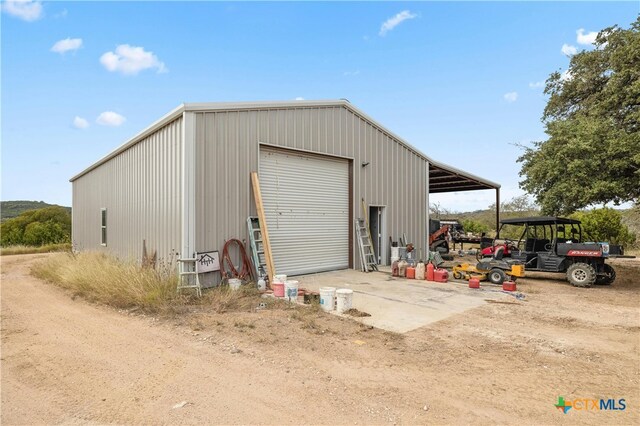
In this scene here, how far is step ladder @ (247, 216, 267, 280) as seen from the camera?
29.2ft

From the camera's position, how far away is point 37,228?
1176 inches

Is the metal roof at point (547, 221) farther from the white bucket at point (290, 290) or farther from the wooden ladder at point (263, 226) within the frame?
the wooden ladder at point (263, 226)

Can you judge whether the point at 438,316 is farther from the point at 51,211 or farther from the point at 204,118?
the point at 51,211

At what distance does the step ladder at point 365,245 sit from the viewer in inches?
480

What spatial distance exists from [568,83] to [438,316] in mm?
13690

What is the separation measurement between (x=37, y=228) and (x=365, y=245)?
1208 inches

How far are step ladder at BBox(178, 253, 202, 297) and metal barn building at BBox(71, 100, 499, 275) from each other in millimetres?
237

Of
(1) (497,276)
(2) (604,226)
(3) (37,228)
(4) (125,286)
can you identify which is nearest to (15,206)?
Result: (3) (37,228)

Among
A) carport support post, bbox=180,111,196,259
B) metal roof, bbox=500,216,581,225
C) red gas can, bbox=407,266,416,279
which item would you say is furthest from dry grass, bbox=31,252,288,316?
metal roof, bbox=500,216,581,225

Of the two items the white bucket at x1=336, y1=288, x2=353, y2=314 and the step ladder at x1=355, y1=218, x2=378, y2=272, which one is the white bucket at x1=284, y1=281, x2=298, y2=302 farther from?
the step ladder at x1=355, y1=218, x2=378, y2=272

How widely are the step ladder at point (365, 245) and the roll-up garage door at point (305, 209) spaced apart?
1.38 ft

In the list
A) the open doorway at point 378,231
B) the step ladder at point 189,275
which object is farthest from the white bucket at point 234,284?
the open doorway at point 378,231

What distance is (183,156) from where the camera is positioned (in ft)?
27.0

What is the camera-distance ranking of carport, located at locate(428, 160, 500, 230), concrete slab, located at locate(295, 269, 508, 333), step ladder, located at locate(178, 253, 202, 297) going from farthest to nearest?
carport, located at locate(428, 160, 500, 230) → step ladder, located at locate(178, 253, 202, 297) → concrete slab, located at locate(295, 269, 508, 333)
